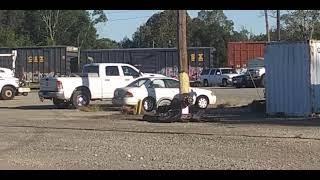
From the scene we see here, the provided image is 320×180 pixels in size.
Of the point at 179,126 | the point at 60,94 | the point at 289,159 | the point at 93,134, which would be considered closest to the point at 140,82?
the point at 60,94

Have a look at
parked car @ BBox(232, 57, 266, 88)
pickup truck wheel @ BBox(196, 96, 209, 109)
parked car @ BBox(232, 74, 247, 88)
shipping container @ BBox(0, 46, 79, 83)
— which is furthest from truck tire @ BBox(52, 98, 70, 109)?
parked car @ BBox(232, 74, 247, 88)

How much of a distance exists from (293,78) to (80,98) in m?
9.41

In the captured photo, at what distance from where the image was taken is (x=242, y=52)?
2122 inches

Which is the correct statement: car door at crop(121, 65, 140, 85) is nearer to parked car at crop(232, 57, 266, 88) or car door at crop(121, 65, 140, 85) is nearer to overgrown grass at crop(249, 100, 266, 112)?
overgrown grass at crop(249, 100, 266, 112)

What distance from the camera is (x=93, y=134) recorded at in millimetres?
14734

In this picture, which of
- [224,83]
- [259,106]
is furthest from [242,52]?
[259,106]

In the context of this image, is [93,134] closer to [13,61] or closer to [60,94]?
[60,94]

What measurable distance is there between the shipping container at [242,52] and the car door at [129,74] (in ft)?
90.7

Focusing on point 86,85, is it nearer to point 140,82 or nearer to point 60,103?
point 60,103

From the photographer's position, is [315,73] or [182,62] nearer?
[315,73]

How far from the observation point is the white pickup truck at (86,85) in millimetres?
25219

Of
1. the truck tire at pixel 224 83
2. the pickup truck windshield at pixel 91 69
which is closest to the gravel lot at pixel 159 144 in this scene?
the pickup truck windshield at pixel 91 69

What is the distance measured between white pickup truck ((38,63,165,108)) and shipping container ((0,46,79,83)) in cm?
2283

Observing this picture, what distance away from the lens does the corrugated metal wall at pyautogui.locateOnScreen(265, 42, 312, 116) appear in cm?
1952
